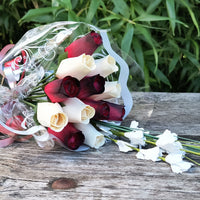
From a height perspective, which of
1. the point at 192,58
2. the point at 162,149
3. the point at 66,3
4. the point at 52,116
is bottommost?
the point at 192,58

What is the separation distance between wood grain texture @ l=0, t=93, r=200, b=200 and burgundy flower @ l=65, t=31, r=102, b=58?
22cm

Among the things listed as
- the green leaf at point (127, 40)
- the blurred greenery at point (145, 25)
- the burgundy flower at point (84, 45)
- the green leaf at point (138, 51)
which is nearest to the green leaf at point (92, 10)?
the blurred greenery at point (145, 25)

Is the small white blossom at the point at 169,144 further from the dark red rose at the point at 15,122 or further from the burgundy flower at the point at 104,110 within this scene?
the dark red rose at the point at 15,122

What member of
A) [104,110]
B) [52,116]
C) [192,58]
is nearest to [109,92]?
[104,110]

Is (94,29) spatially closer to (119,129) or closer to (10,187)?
(119,129)

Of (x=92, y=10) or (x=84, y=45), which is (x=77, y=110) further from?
(x=92, y=10)

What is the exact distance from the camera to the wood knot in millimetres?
612

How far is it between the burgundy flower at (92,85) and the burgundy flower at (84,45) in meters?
0.08

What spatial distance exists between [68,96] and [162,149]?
0.75ft

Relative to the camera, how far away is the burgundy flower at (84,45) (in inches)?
30.7

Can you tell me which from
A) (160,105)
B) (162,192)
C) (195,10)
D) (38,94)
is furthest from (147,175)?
(195,10)

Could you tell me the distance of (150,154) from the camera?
71 cm

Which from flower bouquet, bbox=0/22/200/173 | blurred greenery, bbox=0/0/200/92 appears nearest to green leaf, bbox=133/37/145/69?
blurred greenery, bbox=0/0/200/92

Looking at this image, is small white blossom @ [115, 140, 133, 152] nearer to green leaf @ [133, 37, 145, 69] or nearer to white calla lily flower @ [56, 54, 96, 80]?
white calla lily flower @ [56, 54, 96, 80]
